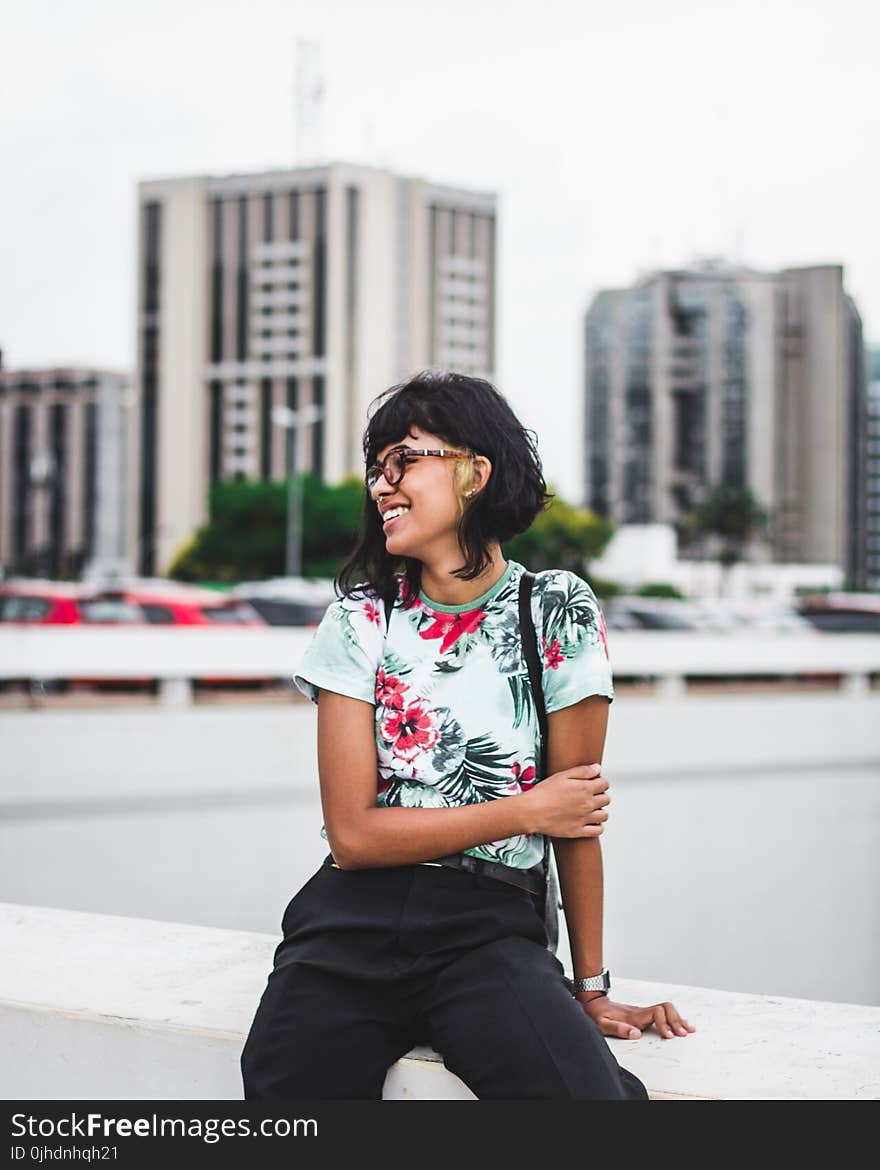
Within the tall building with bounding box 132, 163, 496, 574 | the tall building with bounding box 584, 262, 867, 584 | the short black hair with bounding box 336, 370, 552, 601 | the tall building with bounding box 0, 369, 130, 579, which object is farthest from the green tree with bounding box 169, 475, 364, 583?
the short black hair with bounding box 336, 370, 552, 601

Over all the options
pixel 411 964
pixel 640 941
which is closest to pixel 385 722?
pixel 411 964

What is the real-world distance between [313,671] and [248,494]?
5094 centimetres

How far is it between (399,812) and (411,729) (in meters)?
0.11

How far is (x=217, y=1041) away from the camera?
1.73 metres

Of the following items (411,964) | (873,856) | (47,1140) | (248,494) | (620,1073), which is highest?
(248,494)

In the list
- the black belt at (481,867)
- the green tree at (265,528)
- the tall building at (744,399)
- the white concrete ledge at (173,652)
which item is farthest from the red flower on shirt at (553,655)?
the tall building at (744,399)

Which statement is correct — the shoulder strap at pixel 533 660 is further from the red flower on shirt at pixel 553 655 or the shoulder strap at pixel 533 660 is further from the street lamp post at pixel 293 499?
the street lamp post at pixel 293 499

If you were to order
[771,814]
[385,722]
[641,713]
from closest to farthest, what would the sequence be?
[385,722] → [771,814] → [641,713]

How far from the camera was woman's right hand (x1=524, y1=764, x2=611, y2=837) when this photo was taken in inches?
64.2

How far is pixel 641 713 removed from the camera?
37.7 feet

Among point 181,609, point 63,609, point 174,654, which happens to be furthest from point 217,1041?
point 181,609

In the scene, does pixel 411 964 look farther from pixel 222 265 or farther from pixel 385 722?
pixel 222 265

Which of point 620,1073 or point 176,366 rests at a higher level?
point 176,366

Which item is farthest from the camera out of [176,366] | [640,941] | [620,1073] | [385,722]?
[176,366]
